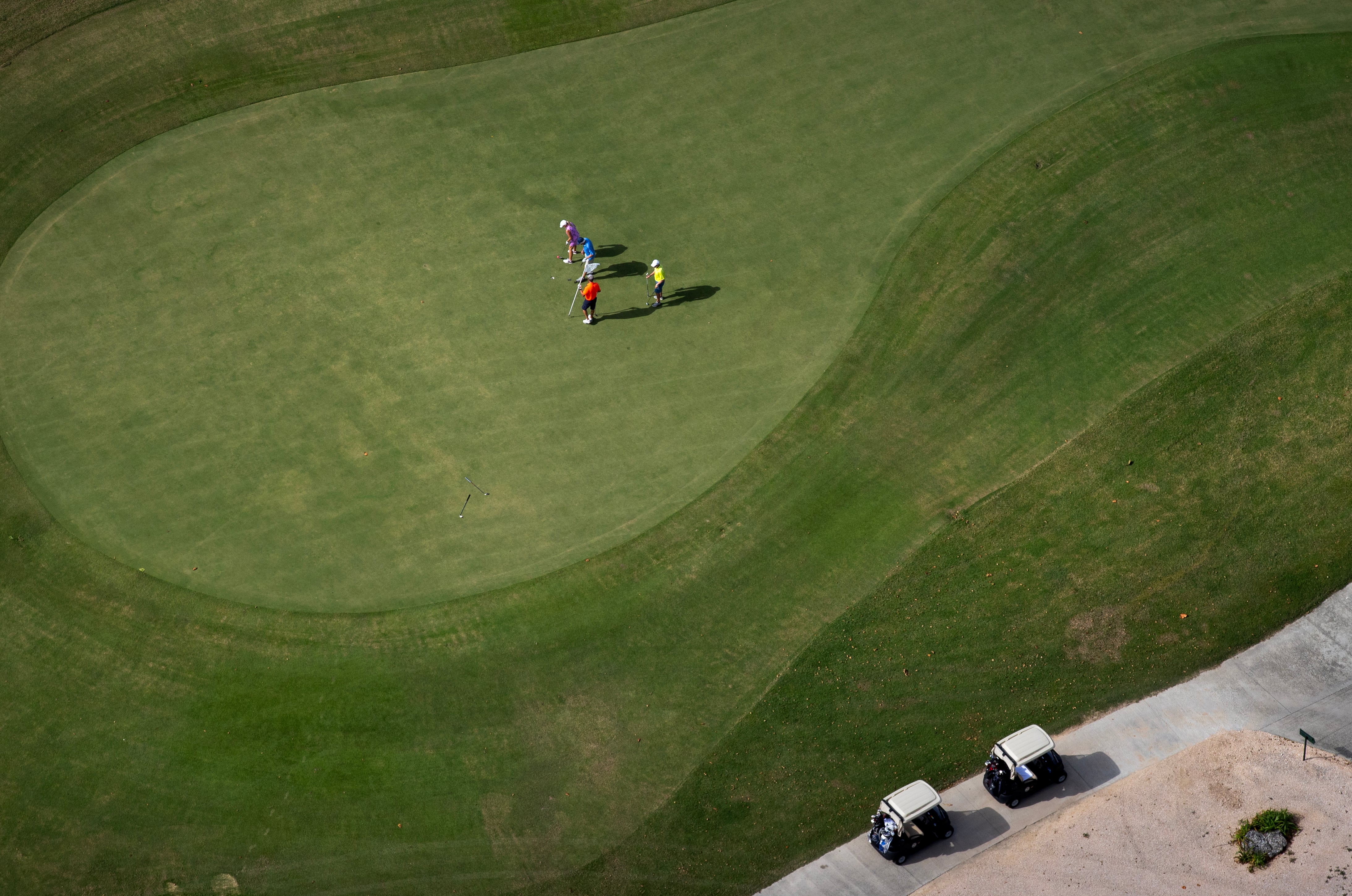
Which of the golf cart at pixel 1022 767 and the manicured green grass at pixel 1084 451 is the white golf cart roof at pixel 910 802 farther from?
the golf cart at pixel 1022 767

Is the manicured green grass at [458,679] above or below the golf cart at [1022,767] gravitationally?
above

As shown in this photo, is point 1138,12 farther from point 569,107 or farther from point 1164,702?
point 1164,702

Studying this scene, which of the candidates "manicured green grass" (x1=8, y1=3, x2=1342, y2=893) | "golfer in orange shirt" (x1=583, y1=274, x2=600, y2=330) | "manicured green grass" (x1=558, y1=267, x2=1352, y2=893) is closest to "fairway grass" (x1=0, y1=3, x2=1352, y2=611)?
"golfer in orange shirt" (x1=583, y1=274, x2=600, y2=330)

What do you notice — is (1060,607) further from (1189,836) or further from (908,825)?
(908,825)

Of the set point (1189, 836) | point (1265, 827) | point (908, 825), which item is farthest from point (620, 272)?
point (1265, 827)

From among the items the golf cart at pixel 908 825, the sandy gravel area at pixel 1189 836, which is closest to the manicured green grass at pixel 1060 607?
the golf cart at pixel 908 825

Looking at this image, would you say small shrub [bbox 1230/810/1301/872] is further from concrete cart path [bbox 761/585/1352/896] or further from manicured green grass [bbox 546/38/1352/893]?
manicured green grass [bbox 546/38/1352/893]
